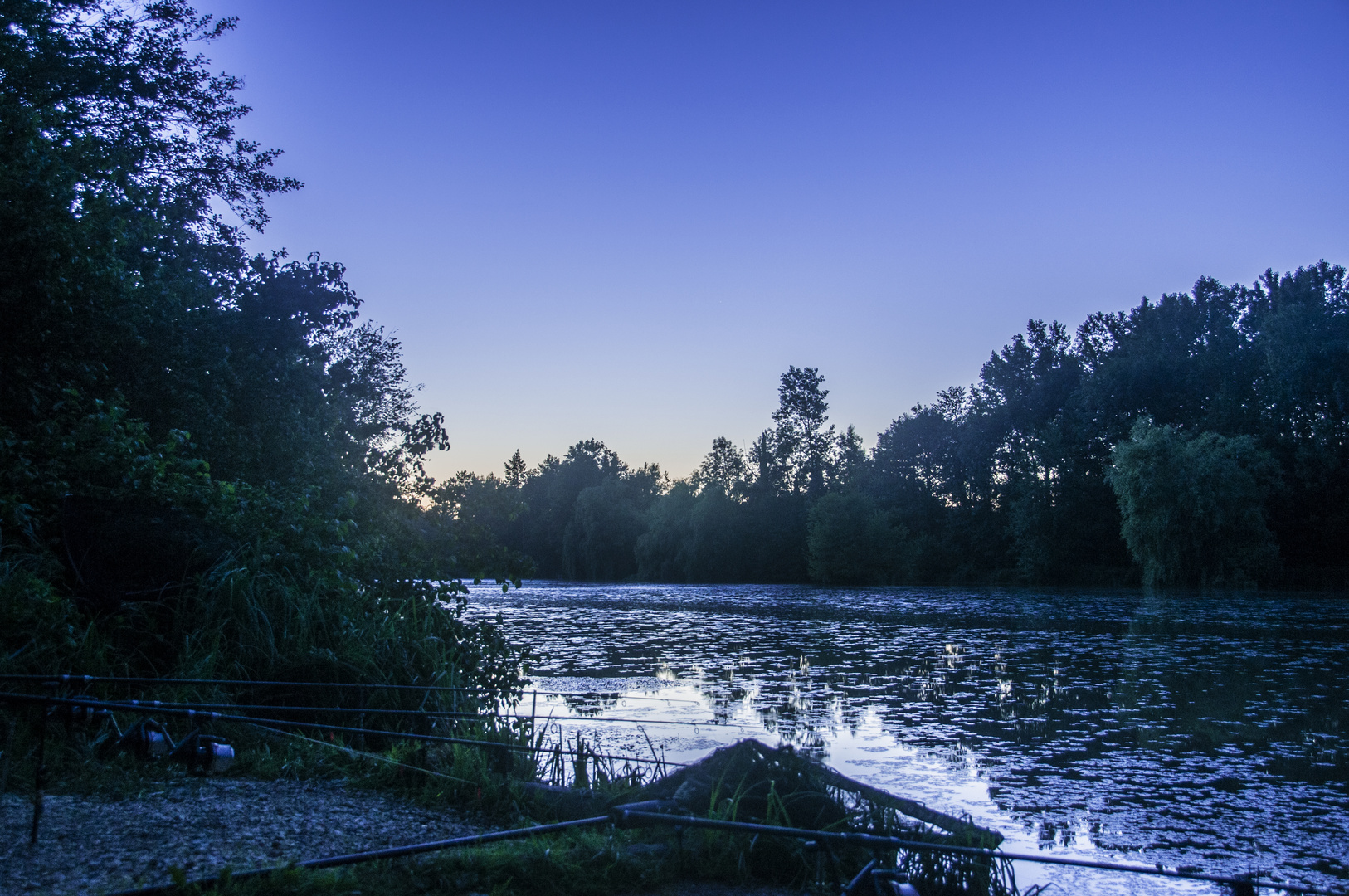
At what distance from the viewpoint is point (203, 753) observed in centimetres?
467

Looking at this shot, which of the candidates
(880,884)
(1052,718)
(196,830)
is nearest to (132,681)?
(196,830)

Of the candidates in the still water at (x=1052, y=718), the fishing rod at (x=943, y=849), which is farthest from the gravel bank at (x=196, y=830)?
the still water at (x=1052, y=718)

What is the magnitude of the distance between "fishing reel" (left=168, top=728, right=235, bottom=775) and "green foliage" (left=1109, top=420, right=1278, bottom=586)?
46.9m

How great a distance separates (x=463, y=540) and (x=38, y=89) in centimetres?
935

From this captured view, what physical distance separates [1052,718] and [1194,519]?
128 feet

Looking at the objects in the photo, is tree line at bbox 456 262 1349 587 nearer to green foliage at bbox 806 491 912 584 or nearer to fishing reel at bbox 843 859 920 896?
green foliage at bbox 806 491 912 584

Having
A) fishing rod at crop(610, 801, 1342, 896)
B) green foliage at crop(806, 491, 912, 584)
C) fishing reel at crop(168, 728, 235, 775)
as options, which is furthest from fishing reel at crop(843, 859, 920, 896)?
green foliage at crop(806, 491, 912, 584)

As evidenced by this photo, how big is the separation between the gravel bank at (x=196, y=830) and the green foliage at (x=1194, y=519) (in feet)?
153

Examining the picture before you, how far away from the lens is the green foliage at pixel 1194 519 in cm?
4356

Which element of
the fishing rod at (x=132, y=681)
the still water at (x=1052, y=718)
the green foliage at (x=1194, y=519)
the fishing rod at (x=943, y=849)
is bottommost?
the still water at (x=1052, y=718)

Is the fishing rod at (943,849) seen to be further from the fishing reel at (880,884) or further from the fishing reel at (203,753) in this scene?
the fishing reel at (203,753)

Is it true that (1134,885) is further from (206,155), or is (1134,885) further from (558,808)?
(206,155)

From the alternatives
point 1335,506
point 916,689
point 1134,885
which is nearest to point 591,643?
point 916,689

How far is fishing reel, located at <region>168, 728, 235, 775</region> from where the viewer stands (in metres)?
4.61
